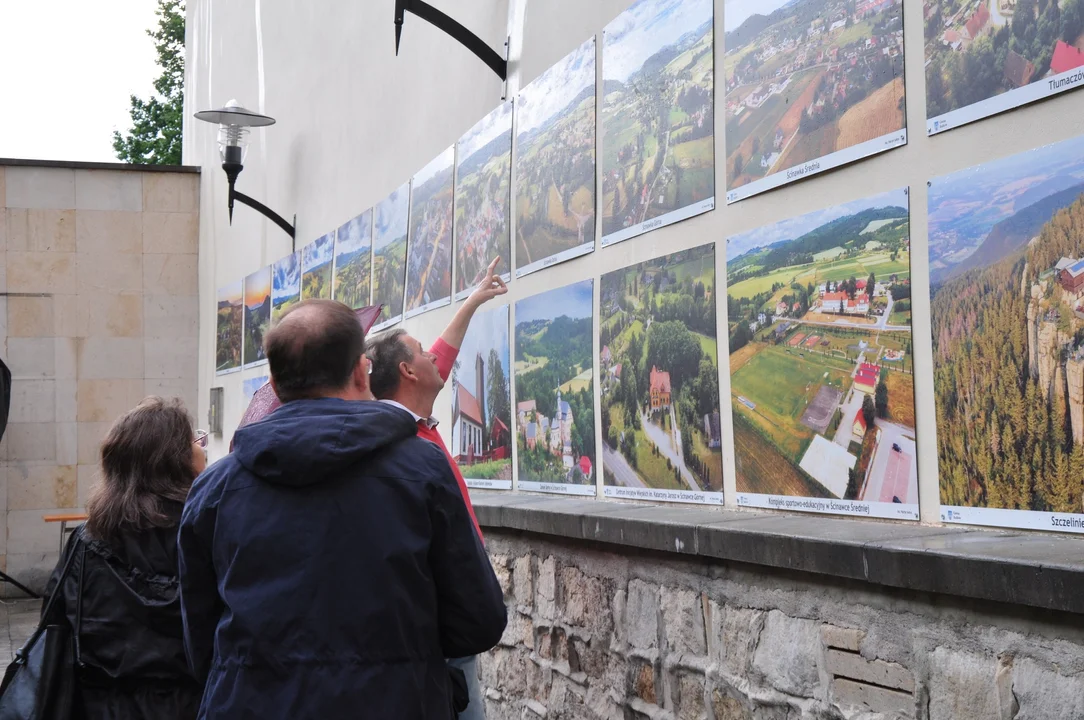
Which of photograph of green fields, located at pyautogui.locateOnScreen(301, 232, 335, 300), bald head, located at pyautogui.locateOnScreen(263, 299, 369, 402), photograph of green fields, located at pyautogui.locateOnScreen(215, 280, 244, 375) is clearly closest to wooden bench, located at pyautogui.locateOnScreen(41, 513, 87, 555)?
photograph of green fields, located at pyautogui.locateOnScreen(215, 280, 244, 375)

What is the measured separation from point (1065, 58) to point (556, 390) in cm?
249

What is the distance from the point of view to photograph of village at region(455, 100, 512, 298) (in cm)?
498

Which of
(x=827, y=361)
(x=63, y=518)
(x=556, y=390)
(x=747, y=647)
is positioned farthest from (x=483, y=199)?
(x=63, y=518)

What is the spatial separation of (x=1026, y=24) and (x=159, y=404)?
232 centimetres

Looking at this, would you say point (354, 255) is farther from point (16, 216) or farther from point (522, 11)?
point (16, 216)

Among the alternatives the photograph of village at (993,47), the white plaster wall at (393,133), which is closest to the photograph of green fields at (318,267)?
the white plaster wall at (393,133)

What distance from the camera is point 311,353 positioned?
7.98ft

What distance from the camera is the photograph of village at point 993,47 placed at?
87.4 inches

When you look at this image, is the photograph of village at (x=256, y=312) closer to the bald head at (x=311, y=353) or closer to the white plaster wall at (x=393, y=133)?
the white plaster wall at (x=393, y=133)

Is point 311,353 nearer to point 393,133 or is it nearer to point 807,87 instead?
point 807,87

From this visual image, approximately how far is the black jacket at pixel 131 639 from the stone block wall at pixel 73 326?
29.2 ft

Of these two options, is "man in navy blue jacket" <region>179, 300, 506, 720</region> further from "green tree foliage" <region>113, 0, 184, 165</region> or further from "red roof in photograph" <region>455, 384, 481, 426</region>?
"green tree foliage" <region>113, 0, 184, 165</region>

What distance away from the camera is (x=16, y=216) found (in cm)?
1161

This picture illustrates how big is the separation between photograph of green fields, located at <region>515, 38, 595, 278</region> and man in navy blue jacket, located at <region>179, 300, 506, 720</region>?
2.00 meters
